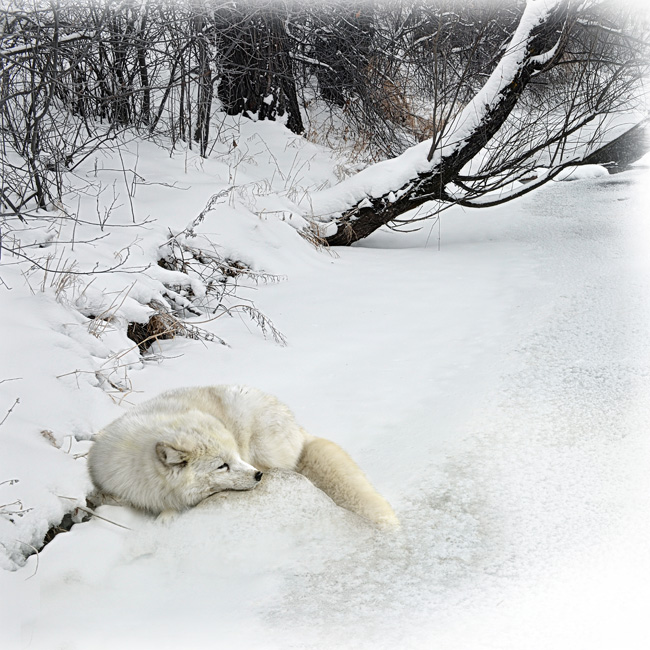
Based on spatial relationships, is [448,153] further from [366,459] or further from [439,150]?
[366,459]

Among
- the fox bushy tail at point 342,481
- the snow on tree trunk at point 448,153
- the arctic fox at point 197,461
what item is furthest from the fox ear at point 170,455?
the snow on tree trunk at point 448,153

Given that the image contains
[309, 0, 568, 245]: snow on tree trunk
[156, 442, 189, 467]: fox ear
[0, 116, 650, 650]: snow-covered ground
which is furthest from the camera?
[309, 0, 568, 245]: snow on tree trunk

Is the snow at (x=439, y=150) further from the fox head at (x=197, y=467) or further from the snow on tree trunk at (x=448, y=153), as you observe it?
the fox head at (x=197, y=467)

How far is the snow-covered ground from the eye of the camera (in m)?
2.14

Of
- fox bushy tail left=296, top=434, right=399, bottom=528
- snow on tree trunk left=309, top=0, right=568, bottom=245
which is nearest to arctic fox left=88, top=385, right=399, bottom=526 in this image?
fox bushy tail left=296, top=434, right=399, bottom=528

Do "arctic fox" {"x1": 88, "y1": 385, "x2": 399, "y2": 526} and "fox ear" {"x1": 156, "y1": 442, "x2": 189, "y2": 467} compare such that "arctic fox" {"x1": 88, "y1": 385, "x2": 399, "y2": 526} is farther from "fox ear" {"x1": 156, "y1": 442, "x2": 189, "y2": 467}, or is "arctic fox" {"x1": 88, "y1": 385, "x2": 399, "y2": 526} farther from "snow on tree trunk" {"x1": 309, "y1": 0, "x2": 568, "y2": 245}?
"snow on tree trunk" {"x1": 309, "y1": 0, "x2": 568, "y2": 245}

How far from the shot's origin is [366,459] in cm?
313

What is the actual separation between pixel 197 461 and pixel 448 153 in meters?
4.86

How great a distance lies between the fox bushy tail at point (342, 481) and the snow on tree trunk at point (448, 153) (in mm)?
4156

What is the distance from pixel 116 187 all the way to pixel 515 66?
3.98m

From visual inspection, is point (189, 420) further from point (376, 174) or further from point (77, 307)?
point (376, 174)

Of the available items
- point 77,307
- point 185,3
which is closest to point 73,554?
point 77,307

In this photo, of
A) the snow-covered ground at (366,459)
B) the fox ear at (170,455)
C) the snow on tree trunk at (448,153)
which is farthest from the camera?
the snow on tree trunk at (448,153)

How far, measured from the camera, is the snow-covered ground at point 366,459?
2.14 m
